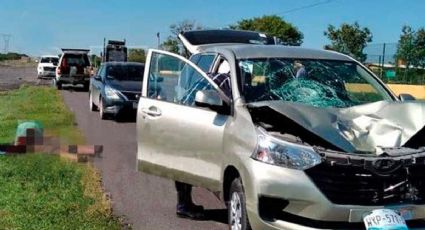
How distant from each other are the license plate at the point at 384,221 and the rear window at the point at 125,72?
49.9 feet

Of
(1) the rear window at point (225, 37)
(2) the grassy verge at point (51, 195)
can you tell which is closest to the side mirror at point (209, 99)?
(2) the grassy verge at point (51, 195)

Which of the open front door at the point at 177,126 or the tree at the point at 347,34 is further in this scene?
the tree at the point at 347,34

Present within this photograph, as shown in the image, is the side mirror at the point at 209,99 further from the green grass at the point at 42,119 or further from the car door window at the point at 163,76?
the green grass at the point at 42,119

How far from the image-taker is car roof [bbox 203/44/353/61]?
688 cm

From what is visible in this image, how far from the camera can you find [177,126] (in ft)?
21.5

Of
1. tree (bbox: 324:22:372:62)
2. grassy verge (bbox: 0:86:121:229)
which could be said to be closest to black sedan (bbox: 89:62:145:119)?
grassy verge (bbox: 0:86:121:229)

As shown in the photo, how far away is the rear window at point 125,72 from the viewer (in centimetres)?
1955

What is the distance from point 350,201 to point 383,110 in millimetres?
1168

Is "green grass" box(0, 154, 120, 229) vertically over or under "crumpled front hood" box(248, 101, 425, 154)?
under

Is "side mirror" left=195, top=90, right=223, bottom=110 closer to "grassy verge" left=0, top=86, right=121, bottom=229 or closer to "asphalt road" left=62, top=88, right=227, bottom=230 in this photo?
"asphalt road" left=62, top=88, right=227, bottom=230

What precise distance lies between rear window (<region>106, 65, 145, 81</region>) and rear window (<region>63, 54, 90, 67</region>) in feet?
46.1

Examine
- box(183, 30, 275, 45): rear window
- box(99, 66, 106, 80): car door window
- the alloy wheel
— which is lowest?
the alloy wheel

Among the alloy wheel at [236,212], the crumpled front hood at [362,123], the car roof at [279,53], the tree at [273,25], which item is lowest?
the alloy wheel at [236,212]

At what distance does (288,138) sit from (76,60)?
29834 millimetres
